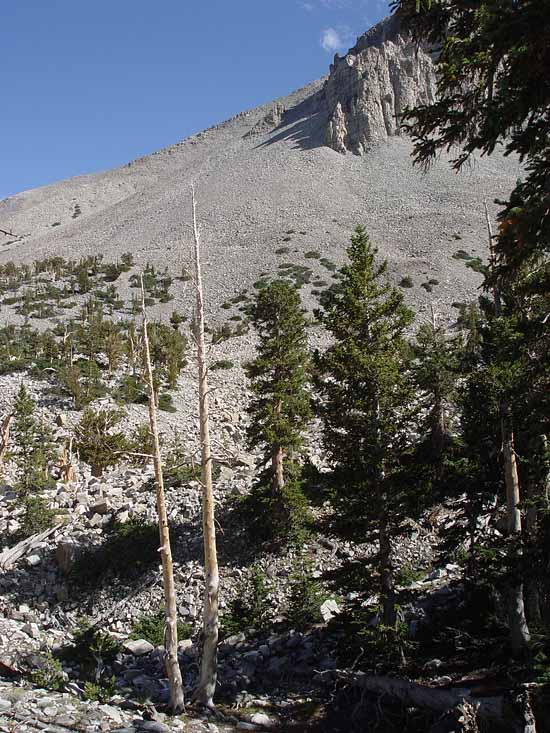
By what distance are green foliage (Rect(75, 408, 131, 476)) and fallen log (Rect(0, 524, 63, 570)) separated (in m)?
3.72

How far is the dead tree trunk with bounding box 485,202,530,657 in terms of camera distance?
9031 millimetres

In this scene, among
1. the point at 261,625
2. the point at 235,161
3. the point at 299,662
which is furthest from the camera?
the point at 235,161

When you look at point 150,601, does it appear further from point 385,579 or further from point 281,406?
point 385,579

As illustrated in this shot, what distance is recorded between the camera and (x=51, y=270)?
195 feet

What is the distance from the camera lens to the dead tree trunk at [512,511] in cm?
903

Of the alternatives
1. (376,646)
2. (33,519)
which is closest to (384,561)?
(376,646)

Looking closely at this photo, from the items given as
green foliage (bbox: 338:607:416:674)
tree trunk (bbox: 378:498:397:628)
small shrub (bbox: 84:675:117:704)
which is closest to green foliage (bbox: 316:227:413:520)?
tree trunk (bbox: 378:498:397:628)

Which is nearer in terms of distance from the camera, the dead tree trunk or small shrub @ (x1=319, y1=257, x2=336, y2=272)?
the dead tree trunk

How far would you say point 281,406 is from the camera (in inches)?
716

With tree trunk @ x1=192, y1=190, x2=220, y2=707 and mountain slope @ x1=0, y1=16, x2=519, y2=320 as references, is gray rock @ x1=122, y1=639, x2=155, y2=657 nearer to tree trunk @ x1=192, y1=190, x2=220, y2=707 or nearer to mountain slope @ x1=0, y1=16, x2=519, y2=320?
tree trunk @ x1=192, y1=190, x2=220, y2=707

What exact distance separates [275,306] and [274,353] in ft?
5.43

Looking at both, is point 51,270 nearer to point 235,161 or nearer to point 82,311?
point 82,311

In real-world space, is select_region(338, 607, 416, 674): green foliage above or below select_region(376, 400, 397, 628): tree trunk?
below

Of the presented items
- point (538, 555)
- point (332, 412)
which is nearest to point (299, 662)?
point (332, 412)
